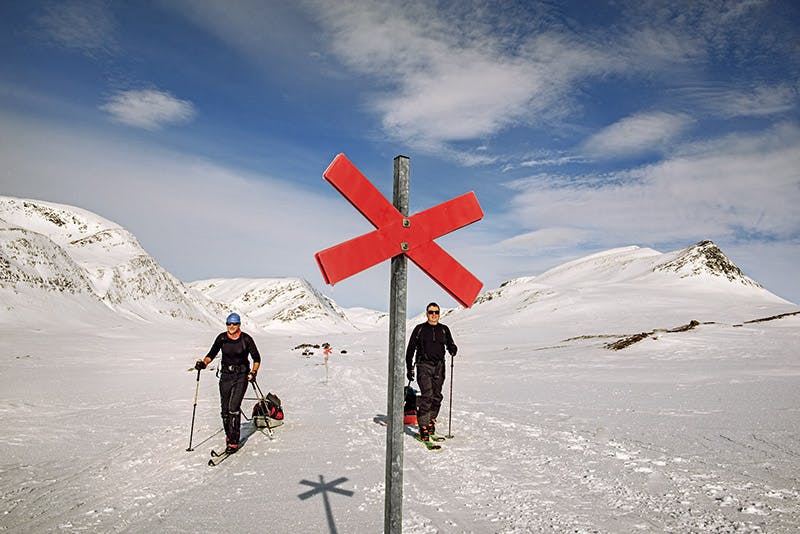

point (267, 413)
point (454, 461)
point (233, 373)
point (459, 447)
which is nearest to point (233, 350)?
point (233, 373)

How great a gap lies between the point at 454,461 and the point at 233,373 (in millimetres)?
4250

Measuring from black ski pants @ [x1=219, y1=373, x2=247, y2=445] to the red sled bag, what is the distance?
1.39 metres

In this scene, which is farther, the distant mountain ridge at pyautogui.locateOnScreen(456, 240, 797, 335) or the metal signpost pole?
the distant mountain ridge at pyautogui.locateOnScreen(456, 240, 797, 335)

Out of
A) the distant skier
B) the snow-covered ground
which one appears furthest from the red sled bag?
the distant skier

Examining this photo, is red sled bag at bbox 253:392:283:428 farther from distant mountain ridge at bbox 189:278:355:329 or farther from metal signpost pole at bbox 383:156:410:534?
distant mountain ridge at bbox 189:278:355:329

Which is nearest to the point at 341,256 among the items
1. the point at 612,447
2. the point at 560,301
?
the point at 612,447

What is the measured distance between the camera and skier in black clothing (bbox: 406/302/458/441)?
887cm

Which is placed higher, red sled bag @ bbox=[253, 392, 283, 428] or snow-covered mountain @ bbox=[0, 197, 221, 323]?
snow-covered mountain @ bbox=[0, 197, 221, 323]

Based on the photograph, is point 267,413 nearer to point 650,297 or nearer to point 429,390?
point 429,390

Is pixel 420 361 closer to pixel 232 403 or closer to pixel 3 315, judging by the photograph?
pixel 232 403

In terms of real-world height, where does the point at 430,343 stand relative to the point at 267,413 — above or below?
above

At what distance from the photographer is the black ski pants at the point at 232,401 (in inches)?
314

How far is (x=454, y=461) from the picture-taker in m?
7.36

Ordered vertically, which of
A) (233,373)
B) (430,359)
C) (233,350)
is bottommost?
(233,373)
